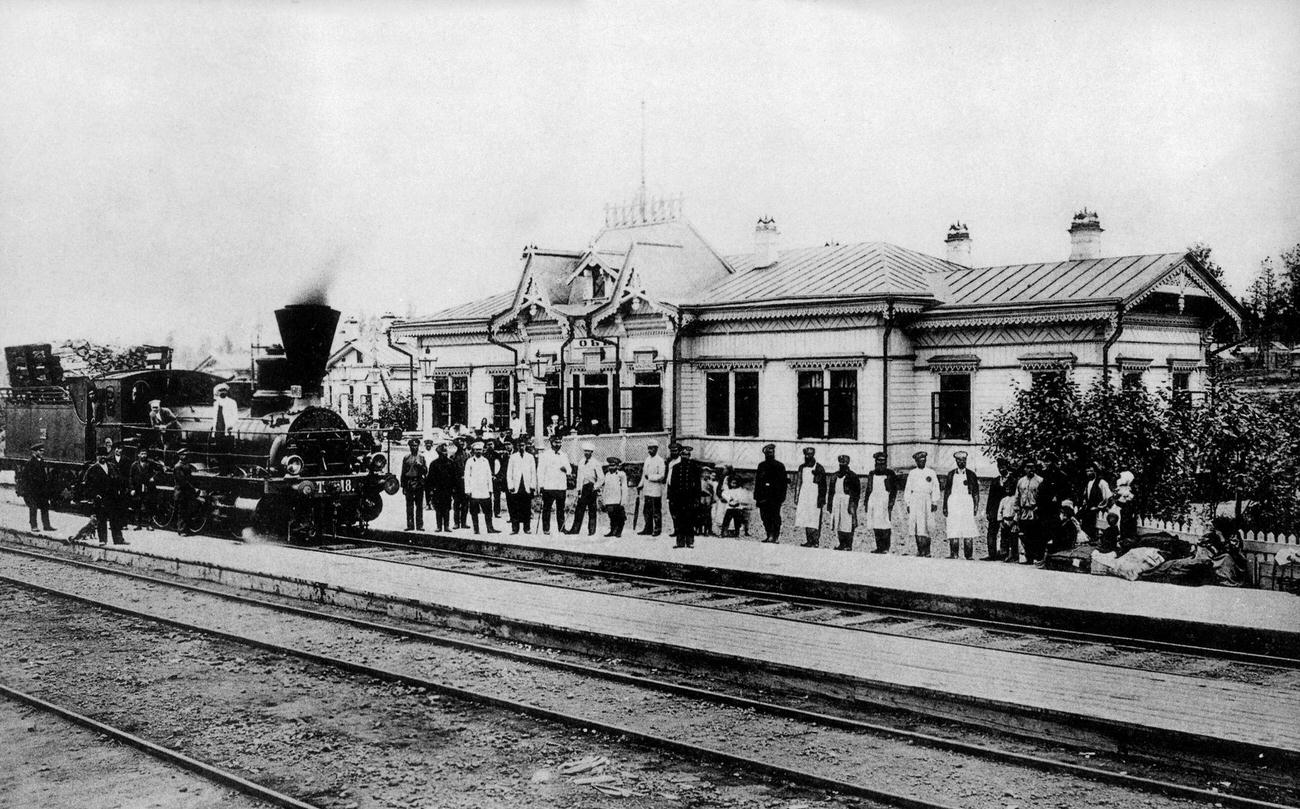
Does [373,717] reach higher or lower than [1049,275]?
lower

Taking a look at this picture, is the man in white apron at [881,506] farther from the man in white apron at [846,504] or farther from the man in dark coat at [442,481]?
the man in dark coat at [442,481]

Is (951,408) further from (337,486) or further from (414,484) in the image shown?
(337,486)

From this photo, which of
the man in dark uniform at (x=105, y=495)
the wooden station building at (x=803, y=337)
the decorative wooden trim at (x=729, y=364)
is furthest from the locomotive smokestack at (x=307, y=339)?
the decorative wooden trim at (x=729, y=364)

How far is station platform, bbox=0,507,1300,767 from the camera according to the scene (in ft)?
23.4

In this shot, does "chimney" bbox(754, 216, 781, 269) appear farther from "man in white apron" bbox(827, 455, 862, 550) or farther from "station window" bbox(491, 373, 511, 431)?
"man in white apron" bbox(827, 455, 862, 550)

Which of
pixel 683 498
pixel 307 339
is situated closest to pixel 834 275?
pixel 683 498

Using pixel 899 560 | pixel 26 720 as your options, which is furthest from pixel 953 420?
pixel 26 720

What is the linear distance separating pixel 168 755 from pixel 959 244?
66.1 feet

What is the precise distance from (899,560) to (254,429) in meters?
10.0

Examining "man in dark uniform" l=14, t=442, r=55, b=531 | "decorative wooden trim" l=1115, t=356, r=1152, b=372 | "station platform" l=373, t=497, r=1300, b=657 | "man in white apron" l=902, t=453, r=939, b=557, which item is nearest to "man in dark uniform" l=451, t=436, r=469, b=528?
"station platform" l=373, t=497, r=1300, b=657

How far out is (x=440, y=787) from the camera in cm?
658

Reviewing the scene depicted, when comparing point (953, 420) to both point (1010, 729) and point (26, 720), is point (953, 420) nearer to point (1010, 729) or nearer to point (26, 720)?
point (1010, 729)

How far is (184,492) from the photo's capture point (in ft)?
55.3

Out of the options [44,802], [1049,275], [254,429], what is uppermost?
[1049,275]
